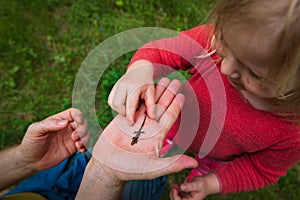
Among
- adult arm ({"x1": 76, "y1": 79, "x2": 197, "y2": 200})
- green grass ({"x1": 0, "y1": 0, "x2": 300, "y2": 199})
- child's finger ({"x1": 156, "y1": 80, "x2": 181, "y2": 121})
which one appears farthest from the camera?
green grass ({"x1": 0, "y1": 0, "x2": 300, "y2": 199})

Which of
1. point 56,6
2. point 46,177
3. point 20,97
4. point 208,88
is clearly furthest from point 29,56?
point 208,88

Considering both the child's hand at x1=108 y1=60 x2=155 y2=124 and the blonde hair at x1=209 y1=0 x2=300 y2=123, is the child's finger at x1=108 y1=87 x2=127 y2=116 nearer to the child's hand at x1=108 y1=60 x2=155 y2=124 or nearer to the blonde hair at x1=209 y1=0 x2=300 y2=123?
the child's hand at x1=108 y1=60 x2=155 y2=124

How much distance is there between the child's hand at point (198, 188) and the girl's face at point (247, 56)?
0.49 meters

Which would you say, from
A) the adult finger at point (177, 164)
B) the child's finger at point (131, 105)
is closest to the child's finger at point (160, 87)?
the child's finger at point (131, 105)

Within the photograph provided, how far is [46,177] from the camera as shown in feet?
4.19

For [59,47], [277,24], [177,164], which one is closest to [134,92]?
[177,164]

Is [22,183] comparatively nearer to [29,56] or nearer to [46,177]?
[46,177]

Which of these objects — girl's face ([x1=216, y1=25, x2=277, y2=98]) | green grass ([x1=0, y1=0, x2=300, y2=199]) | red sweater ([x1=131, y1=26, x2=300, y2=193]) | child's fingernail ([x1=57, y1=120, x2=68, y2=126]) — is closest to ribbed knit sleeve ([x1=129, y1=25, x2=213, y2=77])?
red sweater ([x1=131, y1=26, x2=300, y2=193])

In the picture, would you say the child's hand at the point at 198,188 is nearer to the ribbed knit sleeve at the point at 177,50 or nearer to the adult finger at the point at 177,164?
the adult finger at the point at 177,164

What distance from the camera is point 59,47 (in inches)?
75.7

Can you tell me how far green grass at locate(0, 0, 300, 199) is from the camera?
1.76 m

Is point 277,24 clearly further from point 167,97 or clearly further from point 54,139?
point 54,139

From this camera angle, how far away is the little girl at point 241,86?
1.92 feet

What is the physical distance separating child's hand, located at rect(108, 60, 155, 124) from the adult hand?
8.8 inches
